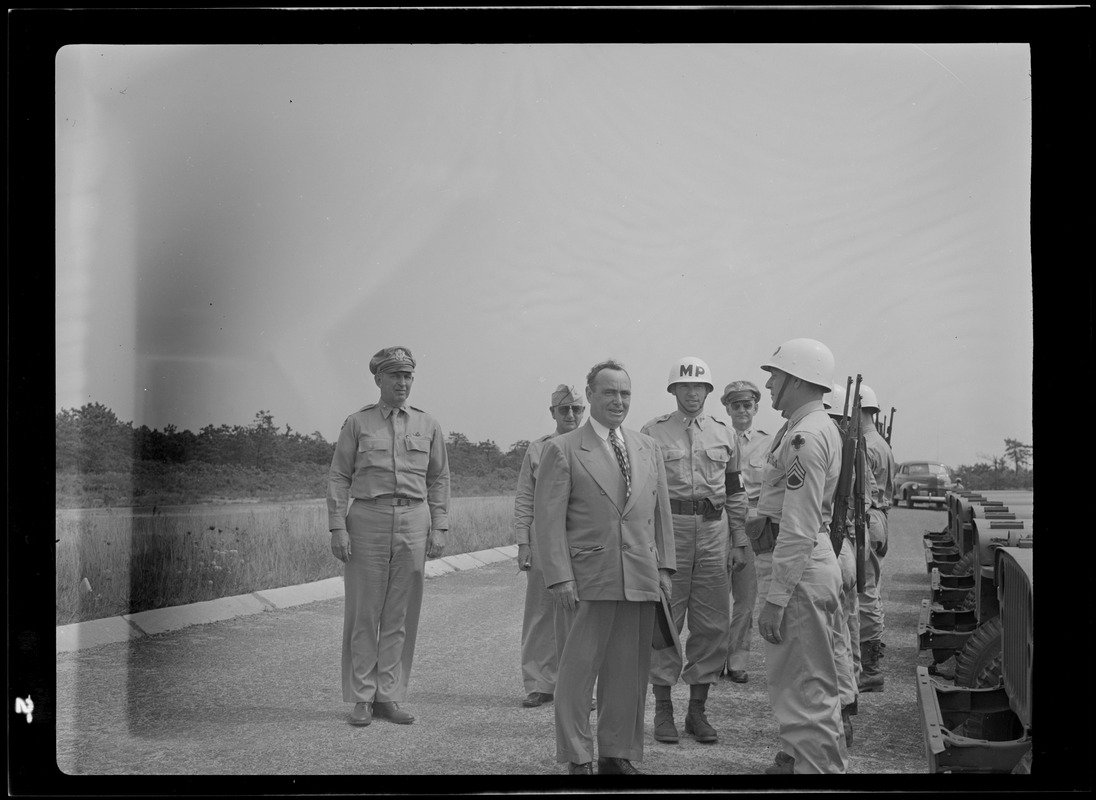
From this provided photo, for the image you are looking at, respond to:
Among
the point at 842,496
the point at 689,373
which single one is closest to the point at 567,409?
the point at 689,373

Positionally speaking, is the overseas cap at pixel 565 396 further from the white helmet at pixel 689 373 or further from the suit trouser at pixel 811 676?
the suit trouser at pixel 811 676

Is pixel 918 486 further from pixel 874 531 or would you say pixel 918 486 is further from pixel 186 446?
pixel 186 446

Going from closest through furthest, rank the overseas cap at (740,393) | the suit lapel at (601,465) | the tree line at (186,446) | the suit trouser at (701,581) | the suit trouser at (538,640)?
the suit lapel at (601,465)
the tree line at (186,446)
the suit trouser at (701,581)
the suit trouser at (538,640)
the overseas cap at (740,393)

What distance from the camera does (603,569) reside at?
193 inches

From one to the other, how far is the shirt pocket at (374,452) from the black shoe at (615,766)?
2.04 m

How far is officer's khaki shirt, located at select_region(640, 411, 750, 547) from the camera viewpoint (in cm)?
619

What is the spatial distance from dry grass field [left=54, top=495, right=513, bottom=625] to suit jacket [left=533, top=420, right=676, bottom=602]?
6.95ft

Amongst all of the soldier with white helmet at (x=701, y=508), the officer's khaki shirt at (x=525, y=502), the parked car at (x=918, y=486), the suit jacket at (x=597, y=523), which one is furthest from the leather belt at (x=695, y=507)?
the parked car at (x=918, y=486)

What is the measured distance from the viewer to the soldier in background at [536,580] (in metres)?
6.39

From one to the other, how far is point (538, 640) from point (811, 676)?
235 centimetres
